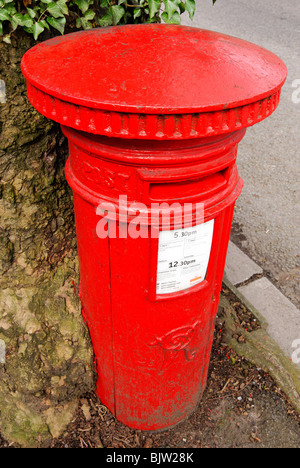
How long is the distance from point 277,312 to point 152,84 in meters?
2.01

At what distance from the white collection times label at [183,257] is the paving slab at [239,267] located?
146 centimetres

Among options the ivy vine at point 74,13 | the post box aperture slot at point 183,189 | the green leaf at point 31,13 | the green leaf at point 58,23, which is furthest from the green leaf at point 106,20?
the post box aperture slot at point 183,189

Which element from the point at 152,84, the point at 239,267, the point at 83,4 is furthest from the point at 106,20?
the point at 239,267

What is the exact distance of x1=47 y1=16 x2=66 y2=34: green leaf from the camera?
1755mm

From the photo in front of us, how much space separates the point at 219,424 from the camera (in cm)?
225

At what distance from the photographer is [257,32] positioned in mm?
7512

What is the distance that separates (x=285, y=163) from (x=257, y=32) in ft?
13.1

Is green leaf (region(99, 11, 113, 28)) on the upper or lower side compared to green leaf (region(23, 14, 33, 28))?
lower

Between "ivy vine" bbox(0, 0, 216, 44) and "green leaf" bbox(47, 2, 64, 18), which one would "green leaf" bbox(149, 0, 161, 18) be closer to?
"ivy vine" bbox(0, 0, 216, 44)

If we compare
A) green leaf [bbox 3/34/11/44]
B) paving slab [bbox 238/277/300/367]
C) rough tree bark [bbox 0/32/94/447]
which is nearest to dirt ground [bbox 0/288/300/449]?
rough tree bark [bbox 0/32/94/447]

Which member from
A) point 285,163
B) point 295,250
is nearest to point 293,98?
point 285,163

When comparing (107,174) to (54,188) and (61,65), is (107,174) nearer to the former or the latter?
(61,65)

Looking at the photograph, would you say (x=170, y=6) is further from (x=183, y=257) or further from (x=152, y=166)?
(x=183, y=257)

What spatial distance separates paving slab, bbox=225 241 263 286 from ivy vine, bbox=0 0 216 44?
1768 mm
